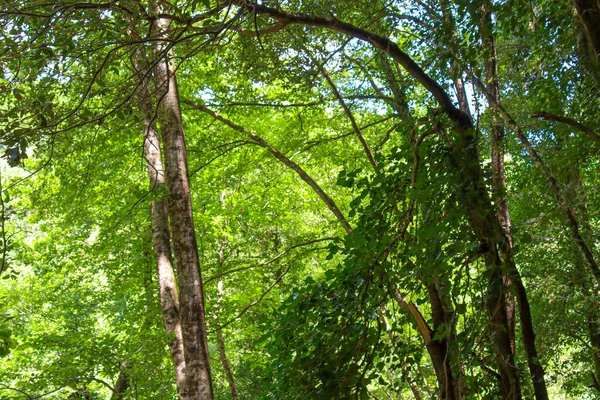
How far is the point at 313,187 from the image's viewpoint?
21.4 feet

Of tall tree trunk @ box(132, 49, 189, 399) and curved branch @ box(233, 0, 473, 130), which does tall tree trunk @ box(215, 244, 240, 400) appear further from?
curved branch @ box(233, 0, 473, 130)

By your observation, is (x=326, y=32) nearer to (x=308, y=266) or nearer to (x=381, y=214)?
(x=381, y=214)

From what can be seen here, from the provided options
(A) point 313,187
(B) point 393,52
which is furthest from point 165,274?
(B) point 393,52

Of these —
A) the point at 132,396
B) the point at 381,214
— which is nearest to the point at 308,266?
the point at 132,396

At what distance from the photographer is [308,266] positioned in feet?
42.7

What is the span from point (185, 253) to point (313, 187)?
2.37m

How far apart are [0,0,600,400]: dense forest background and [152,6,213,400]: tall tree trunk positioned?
0.06ft

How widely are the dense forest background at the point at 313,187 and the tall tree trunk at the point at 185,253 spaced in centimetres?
2

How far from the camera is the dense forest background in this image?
2900 millimetres

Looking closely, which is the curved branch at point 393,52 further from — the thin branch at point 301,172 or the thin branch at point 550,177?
the thin branch at point 301,172

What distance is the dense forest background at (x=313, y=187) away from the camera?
2.90 meters

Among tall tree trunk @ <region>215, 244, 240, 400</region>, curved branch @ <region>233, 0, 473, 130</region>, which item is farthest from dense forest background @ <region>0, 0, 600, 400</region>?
tall tree trunk @ <region>215, 244, 240, 400</region>

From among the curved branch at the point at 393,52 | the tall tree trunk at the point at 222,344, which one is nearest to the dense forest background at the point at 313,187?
the curved branch at the point at 393,52

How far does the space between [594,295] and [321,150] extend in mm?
3826
